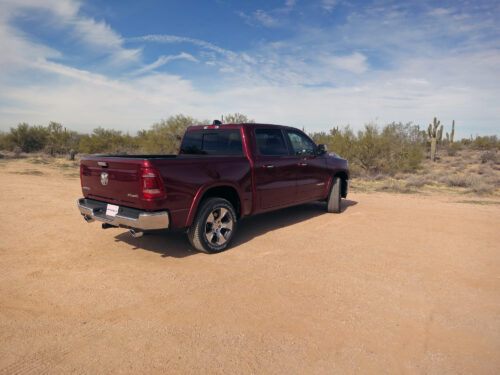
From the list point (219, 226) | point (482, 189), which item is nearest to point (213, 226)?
point (219, 226)

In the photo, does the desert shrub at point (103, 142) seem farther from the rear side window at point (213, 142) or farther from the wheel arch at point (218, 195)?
the wheel arch at point (218, 195)

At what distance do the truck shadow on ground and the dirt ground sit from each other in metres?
0.05

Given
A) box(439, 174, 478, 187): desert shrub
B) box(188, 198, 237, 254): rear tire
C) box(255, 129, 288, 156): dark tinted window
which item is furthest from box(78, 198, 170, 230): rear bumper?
box(439, 174, 478, 187): desert shrub

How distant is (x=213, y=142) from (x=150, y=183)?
2059 mm

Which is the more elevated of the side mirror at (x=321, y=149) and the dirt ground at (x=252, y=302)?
the side mirror at (x=321, y=149)

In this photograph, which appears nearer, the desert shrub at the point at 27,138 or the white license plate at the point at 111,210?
the white license plate at the point at 111,210

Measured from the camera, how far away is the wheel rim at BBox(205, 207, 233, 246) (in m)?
4.71

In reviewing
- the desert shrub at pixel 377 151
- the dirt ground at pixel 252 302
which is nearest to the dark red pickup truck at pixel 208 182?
the dirt ground at pixel 252 302

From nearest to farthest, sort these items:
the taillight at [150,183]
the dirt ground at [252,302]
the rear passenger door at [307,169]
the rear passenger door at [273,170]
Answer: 1. the dirt ground at [252,302]
2. the taillight at [150,183]
3. the rear passenger door at [273,170]
4. the rear passenger door at [307,169]

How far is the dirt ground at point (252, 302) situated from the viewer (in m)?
2.45

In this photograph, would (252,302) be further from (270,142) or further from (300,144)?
(300,144)

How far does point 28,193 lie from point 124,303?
7.14 metres

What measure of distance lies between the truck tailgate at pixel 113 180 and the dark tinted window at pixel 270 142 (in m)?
2.23

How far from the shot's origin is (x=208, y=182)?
453cm
